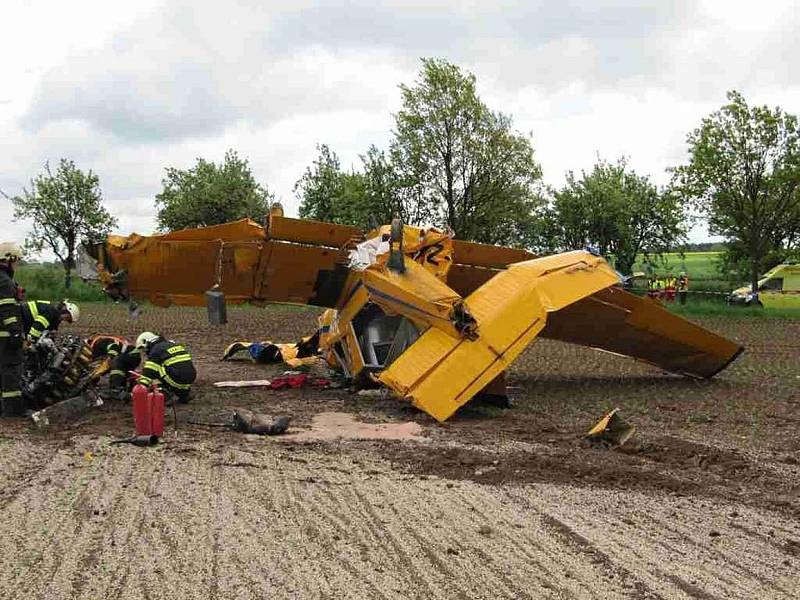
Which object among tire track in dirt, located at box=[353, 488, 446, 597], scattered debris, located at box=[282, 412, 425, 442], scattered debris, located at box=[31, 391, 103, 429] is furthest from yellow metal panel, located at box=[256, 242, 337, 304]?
tire track in dirt, located at box=[353, 488, 446, 597]

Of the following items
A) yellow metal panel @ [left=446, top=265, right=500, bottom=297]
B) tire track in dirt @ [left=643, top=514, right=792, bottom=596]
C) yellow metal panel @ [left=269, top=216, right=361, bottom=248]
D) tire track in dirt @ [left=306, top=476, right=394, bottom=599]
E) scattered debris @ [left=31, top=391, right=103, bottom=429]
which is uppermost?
yellow metal panel @ [left=269, top=216, right=361, bottom=248]

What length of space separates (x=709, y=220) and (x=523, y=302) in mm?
23613

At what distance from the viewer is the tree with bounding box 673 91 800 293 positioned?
26906 mm

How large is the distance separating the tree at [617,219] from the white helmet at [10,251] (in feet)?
104

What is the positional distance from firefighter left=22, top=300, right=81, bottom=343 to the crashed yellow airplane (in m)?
0.92

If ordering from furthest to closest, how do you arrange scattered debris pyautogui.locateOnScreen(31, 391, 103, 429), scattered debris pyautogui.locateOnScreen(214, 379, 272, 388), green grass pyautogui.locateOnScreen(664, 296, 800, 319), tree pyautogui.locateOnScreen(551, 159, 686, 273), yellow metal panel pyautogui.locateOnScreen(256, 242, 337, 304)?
1. tree pyautogui.locateOnScreen(551, 159, 686, 273)
2. green grass pyautogui.locateOnScreen(664, 296, 800, 319)
3. scattered debris pyautogui.locateOnScreen(214, 379, 272, 388)
4. yellow metal panel pyautogui.locateOnScreen(256, 242, 337, 304)
5. scattered debris pyautogui.locateOnScreen(31, 391, 103, 429)

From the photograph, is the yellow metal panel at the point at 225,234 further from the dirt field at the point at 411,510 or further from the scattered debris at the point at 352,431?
the scattered debris at the point at 352,431

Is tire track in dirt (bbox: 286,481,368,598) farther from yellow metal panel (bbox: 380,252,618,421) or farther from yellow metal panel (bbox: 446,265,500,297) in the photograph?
Answer: yellow metal panel (bbox: 446,265,500,297)

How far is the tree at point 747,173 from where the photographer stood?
2691cm

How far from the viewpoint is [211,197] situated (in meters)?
39.7

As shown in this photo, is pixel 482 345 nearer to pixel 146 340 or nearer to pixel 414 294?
pixel 414 294

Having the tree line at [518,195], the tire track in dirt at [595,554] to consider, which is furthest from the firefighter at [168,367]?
the tree line at [518,195]

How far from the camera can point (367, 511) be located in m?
5.42

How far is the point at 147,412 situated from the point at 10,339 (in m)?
2.27
